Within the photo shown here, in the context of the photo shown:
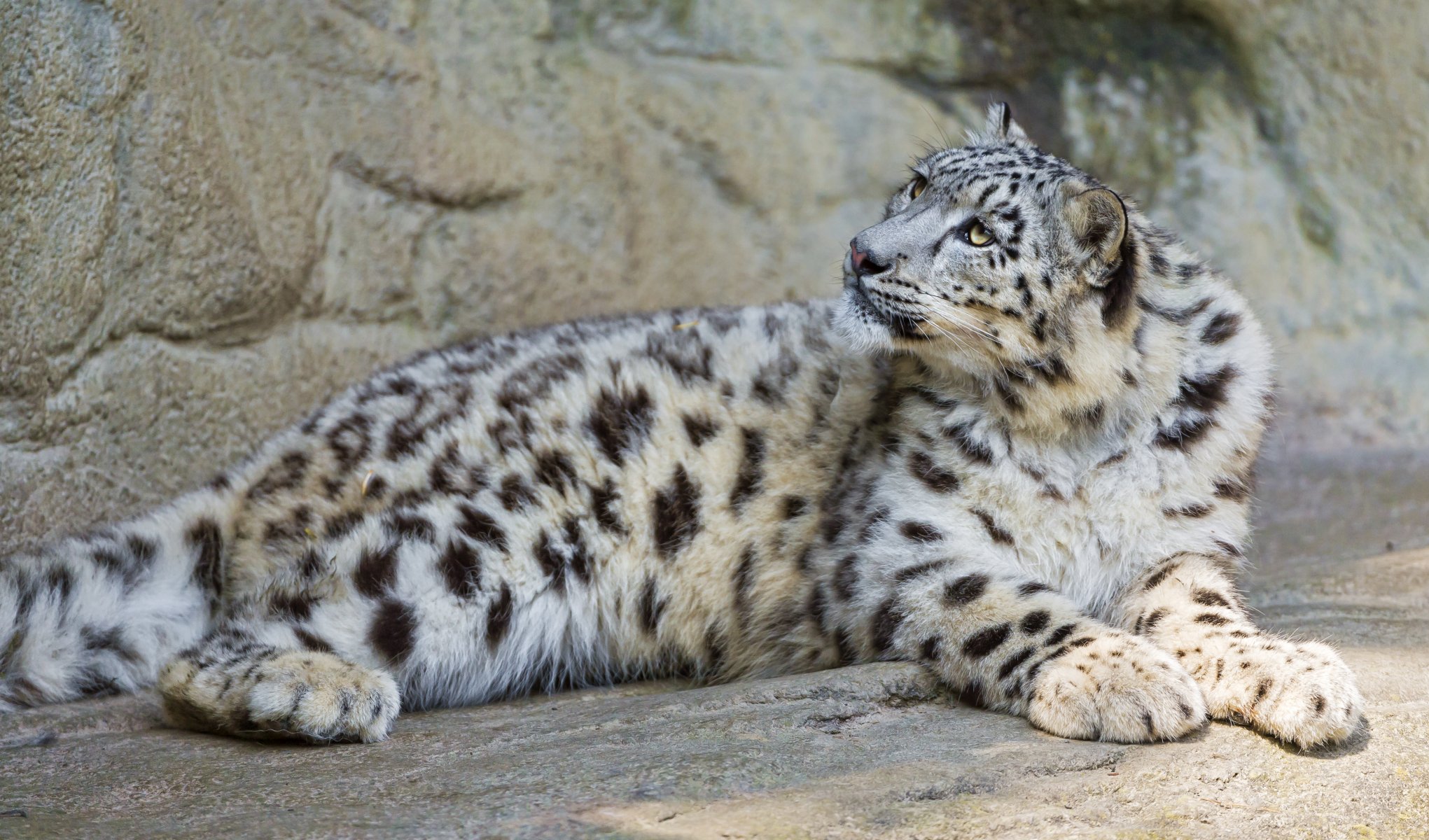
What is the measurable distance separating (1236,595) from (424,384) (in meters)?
2.02

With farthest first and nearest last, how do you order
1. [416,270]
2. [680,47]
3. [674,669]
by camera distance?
[680,47], [416,270], [674,669]

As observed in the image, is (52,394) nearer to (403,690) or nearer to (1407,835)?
(403,690)

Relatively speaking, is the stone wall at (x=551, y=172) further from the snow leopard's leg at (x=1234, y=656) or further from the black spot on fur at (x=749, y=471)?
the snow leopard's leg at (x=1234, y=656)

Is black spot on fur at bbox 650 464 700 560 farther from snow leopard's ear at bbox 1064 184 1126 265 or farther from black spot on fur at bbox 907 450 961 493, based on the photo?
snow leopard's ear at bbox 1064 184 1126 265

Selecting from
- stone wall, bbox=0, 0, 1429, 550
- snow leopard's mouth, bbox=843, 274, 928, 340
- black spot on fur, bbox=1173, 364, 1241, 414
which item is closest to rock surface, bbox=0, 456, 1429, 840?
black spot on fur, bbox=1173, 364, 1241, 414

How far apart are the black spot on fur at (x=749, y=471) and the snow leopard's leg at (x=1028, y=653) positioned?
0.44 metres

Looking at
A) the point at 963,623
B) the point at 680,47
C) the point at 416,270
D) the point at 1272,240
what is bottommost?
the point at 963,623

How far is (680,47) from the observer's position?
5336 millimetres

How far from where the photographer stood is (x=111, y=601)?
3.13m

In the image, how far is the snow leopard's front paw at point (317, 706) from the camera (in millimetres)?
2637

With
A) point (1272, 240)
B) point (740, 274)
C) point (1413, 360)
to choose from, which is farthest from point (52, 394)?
point (1413, 360)

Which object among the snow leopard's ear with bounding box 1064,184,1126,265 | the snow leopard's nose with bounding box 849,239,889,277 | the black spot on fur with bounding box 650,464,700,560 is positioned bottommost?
the black spot on fur with bounding box 650,464,700,560

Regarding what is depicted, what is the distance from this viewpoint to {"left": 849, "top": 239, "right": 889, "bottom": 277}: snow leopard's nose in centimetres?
293

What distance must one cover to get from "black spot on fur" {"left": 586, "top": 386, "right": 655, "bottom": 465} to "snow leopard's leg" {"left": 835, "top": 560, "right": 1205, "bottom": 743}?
0.70 meters
